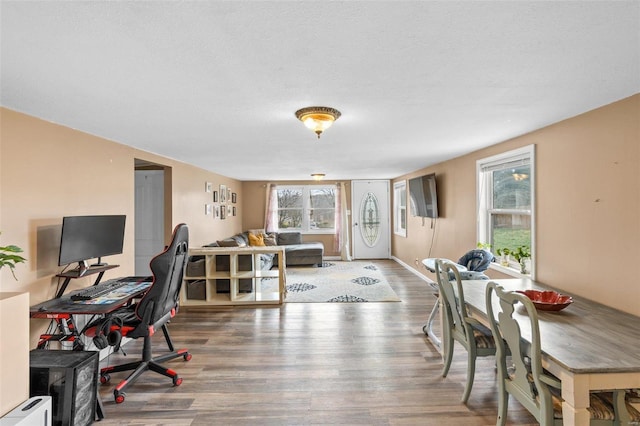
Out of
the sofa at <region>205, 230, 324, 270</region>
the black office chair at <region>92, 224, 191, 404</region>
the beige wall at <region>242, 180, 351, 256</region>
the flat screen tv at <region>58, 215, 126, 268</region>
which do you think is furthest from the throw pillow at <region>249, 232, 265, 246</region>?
the black office chair at <region>92, 224, 191, 404</region>

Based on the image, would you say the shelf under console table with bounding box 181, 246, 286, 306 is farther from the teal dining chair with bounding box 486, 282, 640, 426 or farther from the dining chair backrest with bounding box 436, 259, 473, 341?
the teal dining chair with bounding box 486, 282, 640, 426

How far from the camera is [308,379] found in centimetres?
269

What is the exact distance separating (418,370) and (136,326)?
241cm

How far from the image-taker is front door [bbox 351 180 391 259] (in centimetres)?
865

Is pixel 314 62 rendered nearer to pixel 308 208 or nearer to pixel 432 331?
pixel 432 331

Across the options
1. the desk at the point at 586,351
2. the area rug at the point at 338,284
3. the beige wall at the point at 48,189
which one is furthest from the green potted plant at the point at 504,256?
the beige wall at the point at 48,189

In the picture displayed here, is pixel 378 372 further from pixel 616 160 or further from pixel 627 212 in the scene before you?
pixel 616 160

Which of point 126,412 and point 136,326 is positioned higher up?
point 136,326

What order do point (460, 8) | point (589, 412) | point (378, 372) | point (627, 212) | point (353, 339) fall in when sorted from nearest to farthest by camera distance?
point (460, 8) < point (589, 412) < point (627, 212) < point (378, 372) < point (353, 339)

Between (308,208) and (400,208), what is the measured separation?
2.47m

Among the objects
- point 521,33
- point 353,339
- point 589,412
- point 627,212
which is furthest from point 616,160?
point 353,339

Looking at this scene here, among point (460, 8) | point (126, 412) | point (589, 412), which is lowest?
point (126, 412)

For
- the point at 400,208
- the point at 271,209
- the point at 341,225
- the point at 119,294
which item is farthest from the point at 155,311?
the point at 400,208

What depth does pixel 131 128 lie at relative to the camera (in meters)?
2.90
